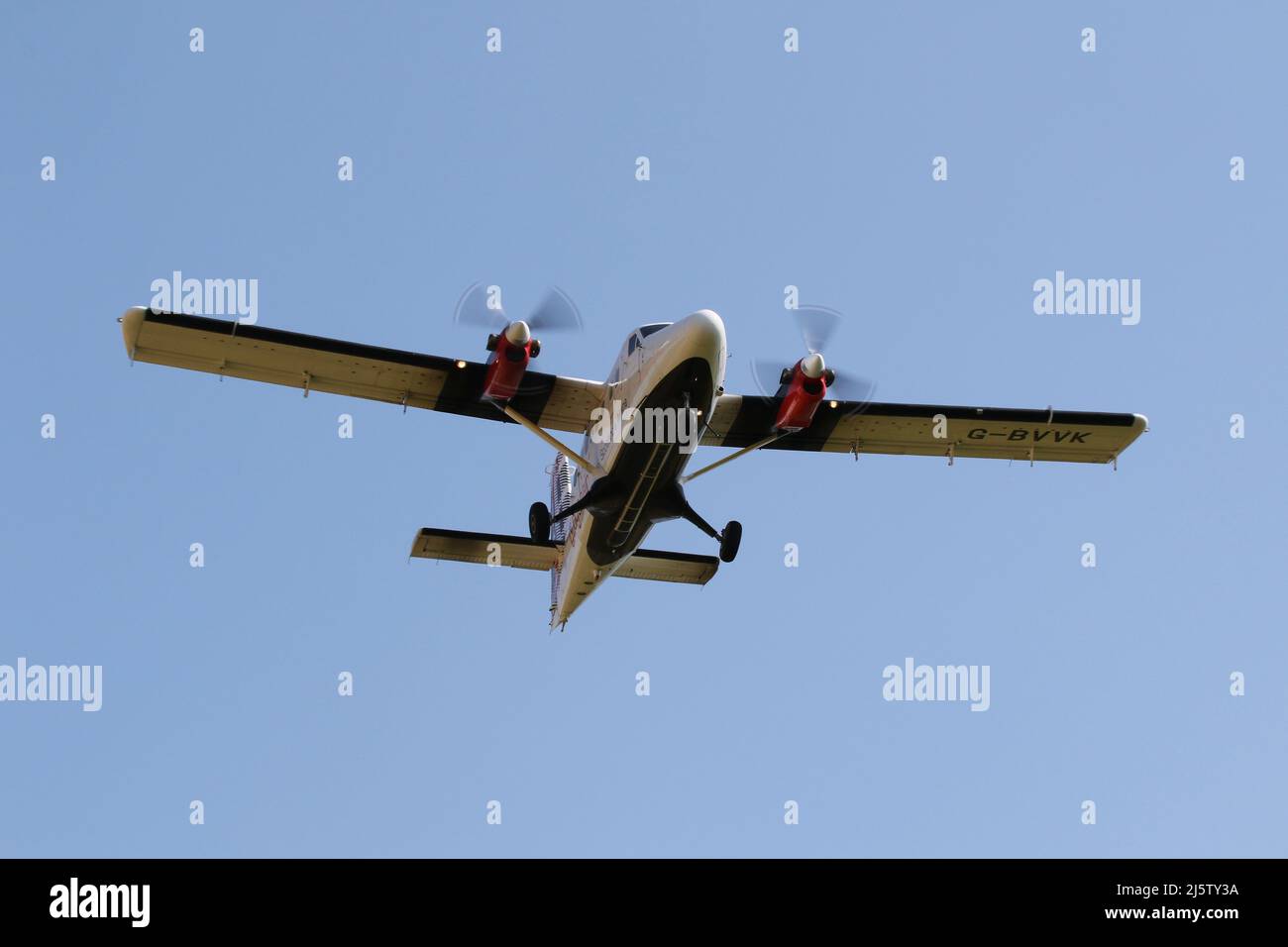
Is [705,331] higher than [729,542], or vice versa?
[705,331]

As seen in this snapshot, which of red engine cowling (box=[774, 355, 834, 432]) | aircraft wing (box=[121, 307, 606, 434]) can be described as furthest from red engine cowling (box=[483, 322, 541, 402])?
red engine cowling (box=[774, 355, 834, 432])

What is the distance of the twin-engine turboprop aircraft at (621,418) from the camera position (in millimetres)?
17766

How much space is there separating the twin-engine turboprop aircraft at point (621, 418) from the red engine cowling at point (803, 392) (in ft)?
0.07

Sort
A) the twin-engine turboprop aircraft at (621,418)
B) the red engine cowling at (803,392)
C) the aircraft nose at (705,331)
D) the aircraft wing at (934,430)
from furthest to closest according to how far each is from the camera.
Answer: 1. the aircraft wing at (934,430)
2. the red engine cowling at (803,392)
3. the twin-engine turboprop aircraft at (621,418)
4. the aircraft nose at (705,331)

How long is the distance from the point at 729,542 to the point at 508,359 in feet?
14.7

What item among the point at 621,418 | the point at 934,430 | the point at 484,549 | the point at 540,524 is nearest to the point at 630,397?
the point at 621,418

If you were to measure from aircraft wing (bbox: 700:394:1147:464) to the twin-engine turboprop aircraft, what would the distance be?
2cm

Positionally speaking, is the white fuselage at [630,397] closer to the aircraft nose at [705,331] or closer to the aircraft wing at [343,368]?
the aircraft nose at [705,331]

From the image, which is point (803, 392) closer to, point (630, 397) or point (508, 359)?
point (630, 397)

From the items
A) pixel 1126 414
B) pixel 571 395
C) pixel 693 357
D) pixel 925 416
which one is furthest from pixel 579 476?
pixel 1126 414

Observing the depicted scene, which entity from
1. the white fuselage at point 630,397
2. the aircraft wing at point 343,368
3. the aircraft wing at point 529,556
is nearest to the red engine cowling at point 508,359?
the aircraft wing at point 343,368

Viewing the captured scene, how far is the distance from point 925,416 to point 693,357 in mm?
5910

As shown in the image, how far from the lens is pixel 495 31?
67.9ft

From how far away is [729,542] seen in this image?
65.7 ft
